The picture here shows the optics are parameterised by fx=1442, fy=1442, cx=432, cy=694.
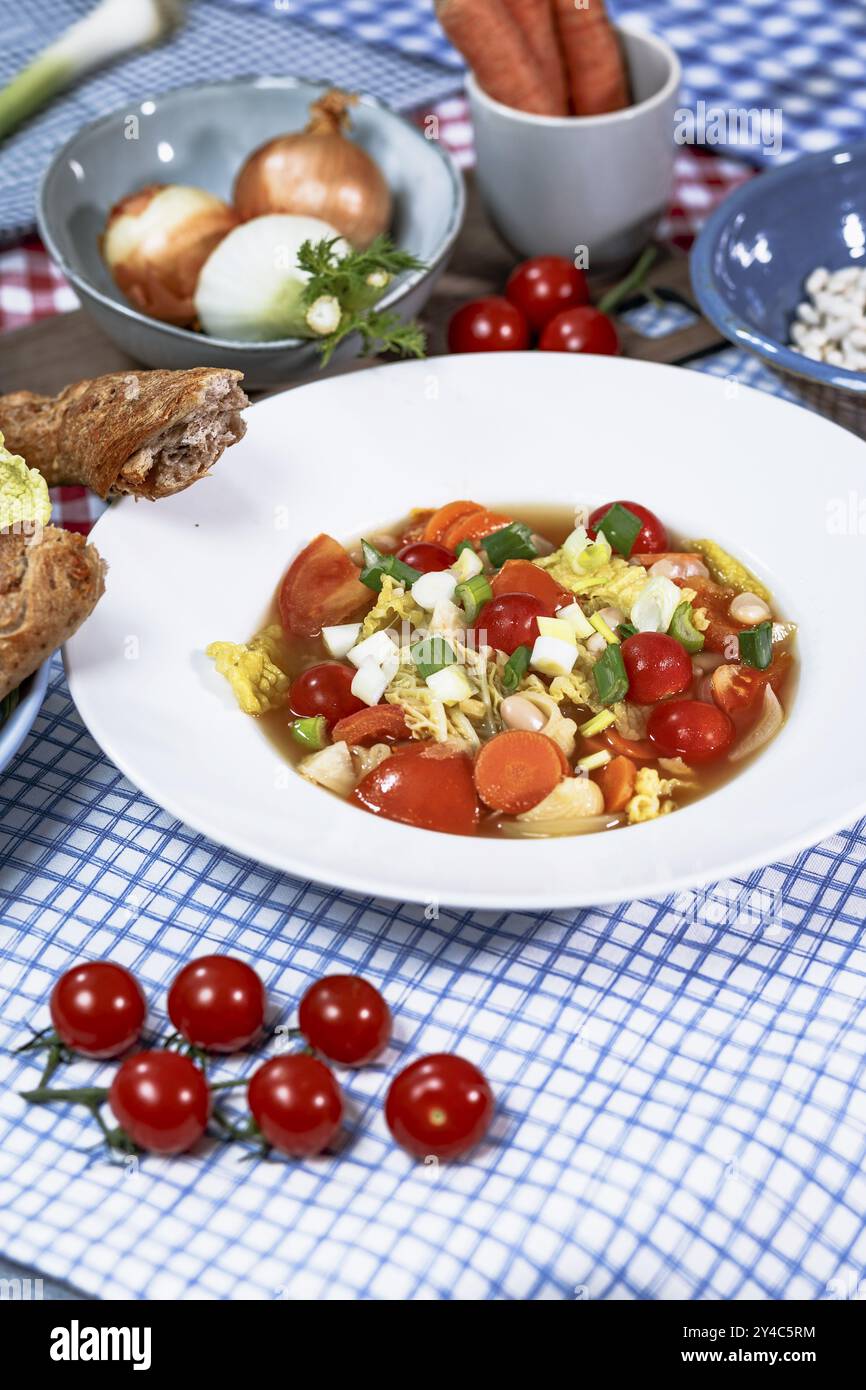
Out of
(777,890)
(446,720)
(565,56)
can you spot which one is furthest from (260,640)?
(565,56)

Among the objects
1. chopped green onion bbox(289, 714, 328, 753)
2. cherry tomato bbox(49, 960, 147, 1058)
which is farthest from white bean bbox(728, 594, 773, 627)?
cherry tomato bbox(49, 960, 147, 1058)

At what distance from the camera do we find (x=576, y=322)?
3.43 m

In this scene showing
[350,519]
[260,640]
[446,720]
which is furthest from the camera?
[350,519]

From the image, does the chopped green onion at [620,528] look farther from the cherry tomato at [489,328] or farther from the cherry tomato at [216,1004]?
the cherry tomato at [216,1004]

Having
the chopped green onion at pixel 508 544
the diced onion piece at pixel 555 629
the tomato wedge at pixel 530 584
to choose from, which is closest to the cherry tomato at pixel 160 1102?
the diced onion piece at pixel 555 629

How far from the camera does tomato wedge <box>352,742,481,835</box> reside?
234 cm

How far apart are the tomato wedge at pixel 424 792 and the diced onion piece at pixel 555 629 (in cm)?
35

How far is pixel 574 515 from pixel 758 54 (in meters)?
2.49

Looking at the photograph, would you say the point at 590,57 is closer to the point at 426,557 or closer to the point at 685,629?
the point at 426,557

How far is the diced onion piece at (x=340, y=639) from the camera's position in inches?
108

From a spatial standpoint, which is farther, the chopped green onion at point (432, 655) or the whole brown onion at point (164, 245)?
the whole brown onion at point (164, 245)

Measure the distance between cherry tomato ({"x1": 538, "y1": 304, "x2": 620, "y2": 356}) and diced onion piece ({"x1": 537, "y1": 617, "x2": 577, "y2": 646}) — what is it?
1036 millimetres

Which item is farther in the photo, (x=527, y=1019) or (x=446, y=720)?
(x=446, y=720)

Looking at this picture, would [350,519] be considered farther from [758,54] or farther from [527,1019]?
[758,54]
